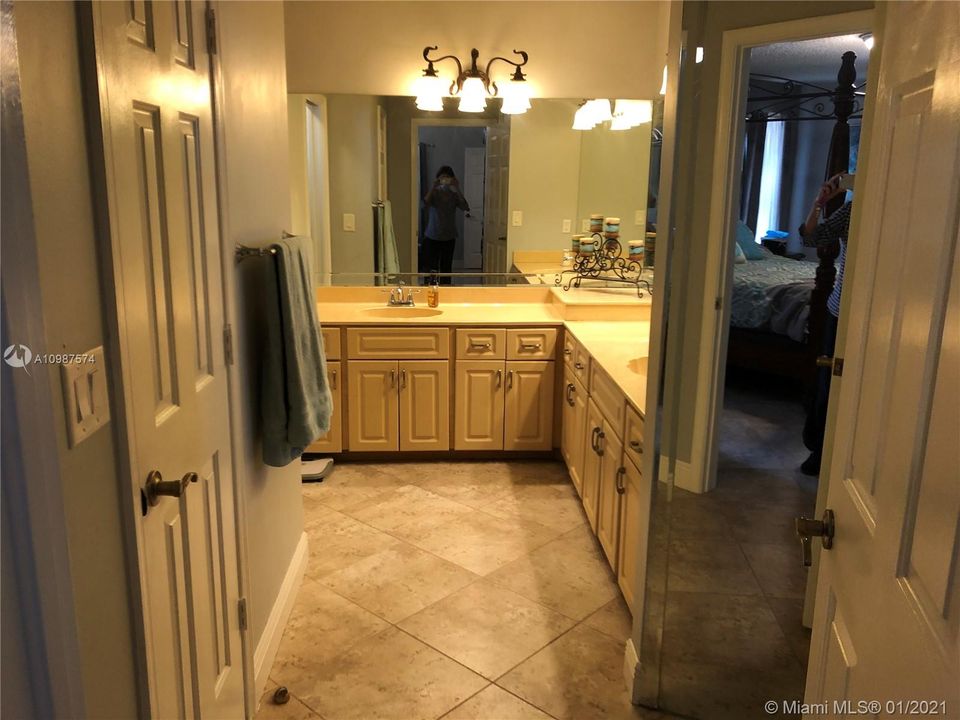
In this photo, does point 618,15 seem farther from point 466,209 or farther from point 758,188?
point 758,188

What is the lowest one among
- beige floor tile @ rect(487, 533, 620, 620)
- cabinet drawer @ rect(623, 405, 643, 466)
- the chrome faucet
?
beige floor tile @ rect(487, 533, 620, 620)

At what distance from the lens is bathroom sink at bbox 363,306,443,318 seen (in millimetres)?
3938

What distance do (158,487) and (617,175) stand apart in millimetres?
3332

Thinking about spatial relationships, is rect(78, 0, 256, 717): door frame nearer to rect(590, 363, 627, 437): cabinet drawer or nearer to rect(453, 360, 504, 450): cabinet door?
rect(590, 363, 627, 437): cabinet drawer

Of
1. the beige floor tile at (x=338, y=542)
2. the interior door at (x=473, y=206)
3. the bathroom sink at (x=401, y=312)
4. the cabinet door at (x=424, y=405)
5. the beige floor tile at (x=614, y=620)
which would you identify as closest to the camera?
the beige floor tile at (x=614, y=620)

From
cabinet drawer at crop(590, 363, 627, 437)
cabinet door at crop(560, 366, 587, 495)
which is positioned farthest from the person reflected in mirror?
cabinet drawer at crop(590, 363, 627, 437)

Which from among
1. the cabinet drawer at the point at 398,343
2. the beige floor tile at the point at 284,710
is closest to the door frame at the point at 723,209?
the beige floor tile at the point at 284,710

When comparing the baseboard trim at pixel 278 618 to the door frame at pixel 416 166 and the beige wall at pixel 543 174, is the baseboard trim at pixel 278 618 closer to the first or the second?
the door frame at pixel 416 166

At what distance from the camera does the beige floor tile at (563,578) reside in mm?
2645

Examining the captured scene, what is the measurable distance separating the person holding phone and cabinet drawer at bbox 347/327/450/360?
83.6 inches

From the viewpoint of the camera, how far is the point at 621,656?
234cm

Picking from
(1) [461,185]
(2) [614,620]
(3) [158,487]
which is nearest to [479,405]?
(1) [461,185]

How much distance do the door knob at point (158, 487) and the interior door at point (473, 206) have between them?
3024 mm

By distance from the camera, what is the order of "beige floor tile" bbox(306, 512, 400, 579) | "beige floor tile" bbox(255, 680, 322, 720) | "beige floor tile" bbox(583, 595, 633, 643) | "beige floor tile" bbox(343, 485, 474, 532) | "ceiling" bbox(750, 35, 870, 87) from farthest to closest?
"beige floor tile" bbox(343, 485, 474, 532) < "beige floor tile" bbox(306, 512, 400, 579) < "beige floor tile" bbox(583, 595, 633, 643) < "beige floor tile" bbox(255, 680, 322, 720) < "ceiling" bbox(750, 35, 870, 87)
